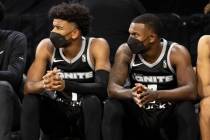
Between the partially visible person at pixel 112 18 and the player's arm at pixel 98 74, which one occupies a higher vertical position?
the partially visible person at pixel 112 18

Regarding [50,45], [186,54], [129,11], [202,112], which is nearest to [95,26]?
[129,11]

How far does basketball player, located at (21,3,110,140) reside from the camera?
337 cm

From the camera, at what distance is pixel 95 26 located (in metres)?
4.43

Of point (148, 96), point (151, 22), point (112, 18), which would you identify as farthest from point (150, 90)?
point (112, 18)

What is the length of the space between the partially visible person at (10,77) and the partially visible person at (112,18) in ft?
2.48

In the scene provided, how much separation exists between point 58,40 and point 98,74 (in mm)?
318

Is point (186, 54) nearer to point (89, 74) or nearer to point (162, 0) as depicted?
point (89, 74)

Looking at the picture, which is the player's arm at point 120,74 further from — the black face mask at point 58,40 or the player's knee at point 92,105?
the black face mask at point 58,40

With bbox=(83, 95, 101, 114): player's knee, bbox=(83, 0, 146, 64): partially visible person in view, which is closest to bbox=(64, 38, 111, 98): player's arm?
bbox=(83, 95, 101, 114): player's knee

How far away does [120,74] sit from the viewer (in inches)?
139

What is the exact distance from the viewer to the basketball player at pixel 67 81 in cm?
337

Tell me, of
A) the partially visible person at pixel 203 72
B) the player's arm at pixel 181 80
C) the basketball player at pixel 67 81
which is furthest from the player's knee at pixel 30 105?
the partially visible person at pixel 203 72

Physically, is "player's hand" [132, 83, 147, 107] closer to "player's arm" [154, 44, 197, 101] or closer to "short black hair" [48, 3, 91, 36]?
"player's arm" [154, 44, 197, 101]

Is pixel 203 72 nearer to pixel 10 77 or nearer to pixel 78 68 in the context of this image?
pixel 78 68
